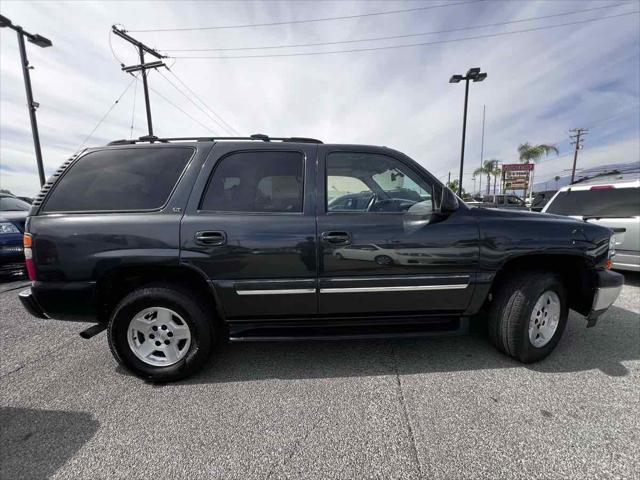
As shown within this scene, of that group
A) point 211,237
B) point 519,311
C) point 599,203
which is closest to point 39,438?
point 211,237

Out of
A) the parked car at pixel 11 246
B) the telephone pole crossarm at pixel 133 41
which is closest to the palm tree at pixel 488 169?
the telephone pole crossarm at pixel 133 41

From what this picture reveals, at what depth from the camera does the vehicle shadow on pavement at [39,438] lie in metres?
1.69

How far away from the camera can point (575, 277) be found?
280cm

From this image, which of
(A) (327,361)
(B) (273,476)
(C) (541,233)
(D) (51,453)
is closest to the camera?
(B) (273,476)

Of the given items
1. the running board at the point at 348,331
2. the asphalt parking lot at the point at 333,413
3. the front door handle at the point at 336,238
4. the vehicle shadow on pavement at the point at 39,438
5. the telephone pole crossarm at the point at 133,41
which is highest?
the telephone pole crossarm at the point at 133,41

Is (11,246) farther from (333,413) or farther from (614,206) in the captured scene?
(614,206)

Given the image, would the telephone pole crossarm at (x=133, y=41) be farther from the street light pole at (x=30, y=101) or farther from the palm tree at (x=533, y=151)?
the palm tree at (x=533, y=151)

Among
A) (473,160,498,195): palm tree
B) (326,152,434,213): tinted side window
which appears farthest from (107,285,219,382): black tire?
(473,160,498,195): palm tree

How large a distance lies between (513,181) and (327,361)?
27.3m

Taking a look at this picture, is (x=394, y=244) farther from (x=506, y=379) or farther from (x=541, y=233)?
(x=506, y=379)

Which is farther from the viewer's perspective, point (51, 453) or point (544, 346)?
point (544, 346)

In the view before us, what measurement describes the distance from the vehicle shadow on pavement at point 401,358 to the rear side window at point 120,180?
157 cm

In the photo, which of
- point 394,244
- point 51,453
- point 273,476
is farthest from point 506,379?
point 51,453

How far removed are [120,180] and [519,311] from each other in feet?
11.5
